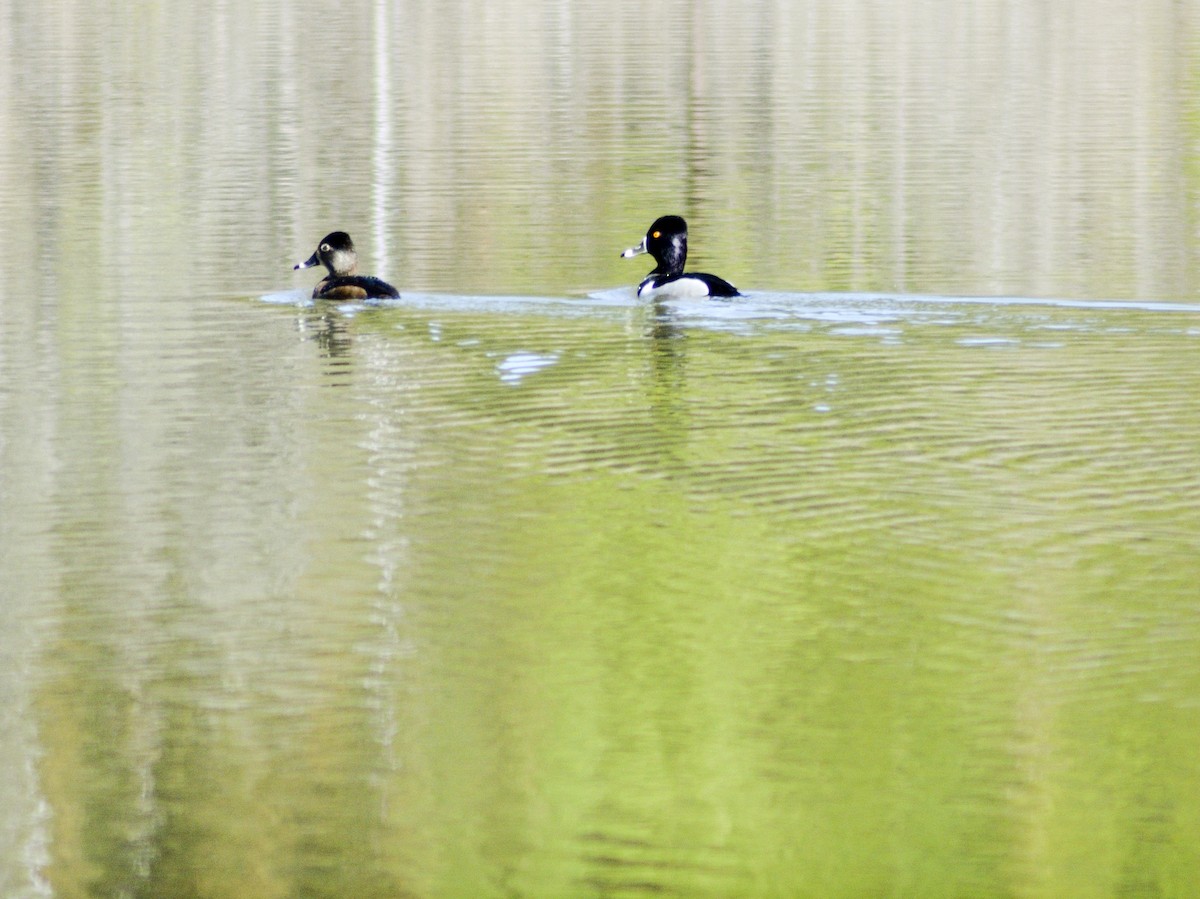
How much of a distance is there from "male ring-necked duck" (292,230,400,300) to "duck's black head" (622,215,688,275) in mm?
2293

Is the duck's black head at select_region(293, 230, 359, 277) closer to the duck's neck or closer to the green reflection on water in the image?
the duck's neck

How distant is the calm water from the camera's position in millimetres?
7805

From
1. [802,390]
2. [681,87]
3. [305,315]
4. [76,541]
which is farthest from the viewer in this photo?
[681,87]

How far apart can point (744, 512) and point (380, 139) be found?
24163mm

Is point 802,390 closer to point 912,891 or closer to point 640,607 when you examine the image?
point 640,607

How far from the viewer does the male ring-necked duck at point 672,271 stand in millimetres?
18734

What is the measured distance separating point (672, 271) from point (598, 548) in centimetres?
915

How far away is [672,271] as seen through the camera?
20.2 m

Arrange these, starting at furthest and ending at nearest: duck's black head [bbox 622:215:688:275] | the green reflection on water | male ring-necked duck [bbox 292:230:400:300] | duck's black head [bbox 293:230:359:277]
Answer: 1. duck's black head [bbox 622:215:688:275]
2. duck's black head [bbox 293:230:359:277]
3. male ring-necked duck [bbox 292:230:400:300]
4. the green reflection on water

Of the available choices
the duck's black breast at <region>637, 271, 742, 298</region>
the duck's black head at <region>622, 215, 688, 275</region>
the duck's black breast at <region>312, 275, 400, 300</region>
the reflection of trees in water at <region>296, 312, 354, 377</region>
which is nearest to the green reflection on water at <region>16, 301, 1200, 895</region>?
the reflection of trees in water at <region>296, 312, 354, 377</region>

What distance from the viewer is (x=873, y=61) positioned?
5228 centimetres

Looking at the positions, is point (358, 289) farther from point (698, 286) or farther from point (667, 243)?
point (667, 243)

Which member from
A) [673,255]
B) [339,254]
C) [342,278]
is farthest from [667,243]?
[342,278]

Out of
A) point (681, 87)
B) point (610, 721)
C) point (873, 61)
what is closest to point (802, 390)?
point (610, 721)
